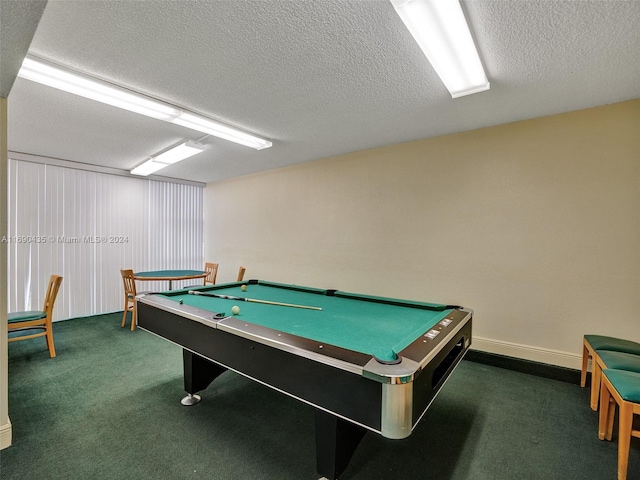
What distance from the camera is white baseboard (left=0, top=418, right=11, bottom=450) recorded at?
1696 millimetres

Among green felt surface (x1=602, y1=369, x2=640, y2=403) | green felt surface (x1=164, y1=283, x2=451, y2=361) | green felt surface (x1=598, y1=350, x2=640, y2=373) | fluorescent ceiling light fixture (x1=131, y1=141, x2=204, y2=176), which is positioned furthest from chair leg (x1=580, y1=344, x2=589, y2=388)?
fluorescent ceiling light fixture (x1=131, y1=141, x2=204, y2=176)

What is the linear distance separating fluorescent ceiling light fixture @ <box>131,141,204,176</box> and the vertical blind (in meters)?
0.68

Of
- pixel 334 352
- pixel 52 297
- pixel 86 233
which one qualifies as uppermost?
pixel 86 233

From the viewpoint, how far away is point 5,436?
1.71m

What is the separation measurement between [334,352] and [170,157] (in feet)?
12.2

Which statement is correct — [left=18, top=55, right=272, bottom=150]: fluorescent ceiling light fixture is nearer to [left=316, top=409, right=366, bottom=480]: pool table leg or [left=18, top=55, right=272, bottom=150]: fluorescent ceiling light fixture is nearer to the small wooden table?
the small wooden table

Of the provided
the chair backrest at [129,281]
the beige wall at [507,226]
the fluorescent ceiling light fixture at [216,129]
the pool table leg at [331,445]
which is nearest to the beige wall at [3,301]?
the fluorescent ceiling light fixture at [216,129]

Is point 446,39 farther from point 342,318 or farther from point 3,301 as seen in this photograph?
point 3,301

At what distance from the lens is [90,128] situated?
2945 millimetres

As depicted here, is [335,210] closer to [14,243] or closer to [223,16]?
[223,16]

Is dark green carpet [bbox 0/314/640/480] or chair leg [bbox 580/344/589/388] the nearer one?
dark green carpet [bbox 0/314/640/480]

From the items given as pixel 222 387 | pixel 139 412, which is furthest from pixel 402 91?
pixel 139 412

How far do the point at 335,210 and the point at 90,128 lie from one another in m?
2.96

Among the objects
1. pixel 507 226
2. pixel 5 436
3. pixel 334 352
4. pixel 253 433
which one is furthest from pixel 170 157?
pixel 507 226
